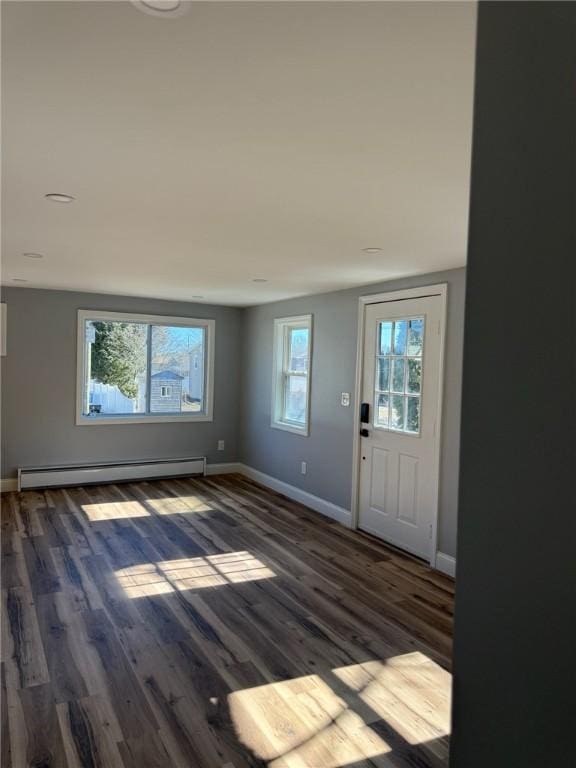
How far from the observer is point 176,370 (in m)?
7.12

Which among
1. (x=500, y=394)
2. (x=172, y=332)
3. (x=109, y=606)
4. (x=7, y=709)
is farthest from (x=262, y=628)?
(x=172, y=332)

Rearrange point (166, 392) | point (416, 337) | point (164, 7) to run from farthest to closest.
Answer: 1. point (166, 392)
2. point (416, 337)
3. point (164, 7)

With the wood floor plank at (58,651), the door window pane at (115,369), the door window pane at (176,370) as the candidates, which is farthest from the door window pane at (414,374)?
the door window pane at (115,369)

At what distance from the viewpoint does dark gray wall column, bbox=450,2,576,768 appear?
55 centimetres

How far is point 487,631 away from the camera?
637mm

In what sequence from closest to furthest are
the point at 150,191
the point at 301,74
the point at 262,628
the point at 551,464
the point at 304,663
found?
1. the point at 551,464
2. the point at 301,74
3. the point at 150,191
4. the point at 304,663
5. the point at 262,628

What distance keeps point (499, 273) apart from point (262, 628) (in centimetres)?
300

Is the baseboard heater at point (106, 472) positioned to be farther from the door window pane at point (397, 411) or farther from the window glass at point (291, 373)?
the door window pane at point (397, 411)

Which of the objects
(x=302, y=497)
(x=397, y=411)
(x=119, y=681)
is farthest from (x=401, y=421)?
(x=119, y=681)

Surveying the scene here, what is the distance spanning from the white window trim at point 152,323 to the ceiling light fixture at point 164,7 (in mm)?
5555

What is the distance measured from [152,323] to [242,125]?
17.3 ft

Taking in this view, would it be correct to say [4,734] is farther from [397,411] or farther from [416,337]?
[416,337]

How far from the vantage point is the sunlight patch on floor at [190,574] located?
12.1 feet

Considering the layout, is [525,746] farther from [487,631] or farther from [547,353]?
[547,353]
